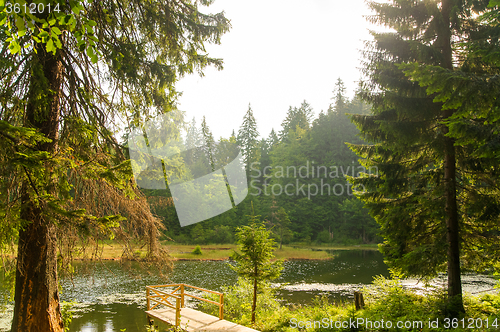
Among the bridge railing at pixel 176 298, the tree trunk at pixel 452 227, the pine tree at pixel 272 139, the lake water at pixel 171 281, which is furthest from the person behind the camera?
the pine tree at pixel 272 139

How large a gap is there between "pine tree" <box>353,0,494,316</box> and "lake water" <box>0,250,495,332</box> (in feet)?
13.3

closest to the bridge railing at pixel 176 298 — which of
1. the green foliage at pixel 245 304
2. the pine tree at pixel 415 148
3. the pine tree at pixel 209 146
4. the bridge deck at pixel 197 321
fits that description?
the bridge deck at pixel 197 321

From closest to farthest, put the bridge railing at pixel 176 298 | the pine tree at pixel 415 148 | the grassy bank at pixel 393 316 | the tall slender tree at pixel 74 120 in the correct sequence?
1. the tall slender tree at pixel 74 120
2. the grassy bank at pixel 393 316
3. the pine tree at pixel 415 148
4. the bridge railing at pixel 176 298

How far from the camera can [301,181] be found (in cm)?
4656

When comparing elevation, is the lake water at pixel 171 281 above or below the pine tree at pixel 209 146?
below

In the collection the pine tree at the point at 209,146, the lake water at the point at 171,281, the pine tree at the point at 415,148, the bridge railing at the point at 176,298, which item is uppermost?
the pine tree at the point at 209,146

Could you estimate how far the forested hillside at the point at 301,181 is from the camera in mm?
41094

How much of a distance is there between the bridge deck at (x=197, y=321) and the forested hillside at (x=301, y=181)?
2736 cm

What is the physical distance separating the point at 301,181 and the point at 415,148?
38.0m

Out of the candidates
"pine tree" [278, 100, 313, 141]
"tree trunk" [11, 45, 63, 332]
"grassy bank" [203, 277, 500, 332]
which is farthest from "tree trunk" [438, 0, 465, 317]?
"pine tree" [278, 100, 313, 141]

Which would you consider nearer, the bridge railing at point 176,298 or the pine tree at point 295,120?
the bridge railing at point 176,298

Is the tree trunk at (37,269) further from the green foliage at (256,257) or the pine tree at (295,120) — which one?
the pine tree at (295,120)

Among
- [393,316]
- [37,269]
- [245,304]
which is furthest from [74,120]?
[245,304]

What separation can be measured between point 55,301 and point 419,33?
11.2 metres
